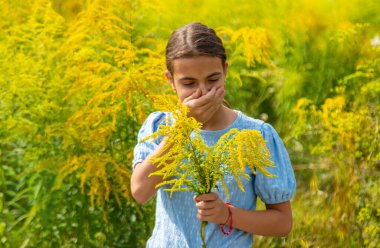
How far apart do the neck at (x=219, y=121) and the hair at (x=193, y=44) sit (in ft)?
0.57

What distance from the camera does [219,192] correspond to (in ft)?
8.64

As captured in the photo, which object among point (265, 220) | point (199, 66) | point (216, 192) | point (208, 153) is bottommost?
point (265, 220)

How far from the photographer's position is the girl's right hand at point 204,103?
241 centimetres

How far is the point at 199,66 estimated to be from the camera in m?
2.51

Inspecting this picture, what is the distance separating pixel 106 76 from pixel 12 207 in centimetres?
141

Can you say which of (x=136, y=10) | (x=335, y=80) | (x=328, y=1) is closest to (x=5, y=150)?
(x=136, y=10)

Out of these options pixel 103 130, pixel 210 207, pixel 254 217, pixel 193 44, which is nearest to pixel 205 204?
pixel 210 207

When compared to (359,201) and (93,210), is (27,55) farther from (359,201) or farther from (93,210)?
(359,201)

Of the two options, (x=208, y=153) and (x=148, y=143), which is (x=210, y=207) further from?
(x=148, y=143)

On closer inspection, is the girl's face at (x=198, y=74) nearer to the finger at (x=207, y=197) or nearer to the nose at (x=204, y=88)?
the nose at (x=204, y=88)

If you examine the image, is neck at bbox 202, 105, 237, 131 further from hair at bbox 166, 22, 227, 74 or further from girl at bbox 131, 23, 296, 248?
hair at bbox 166, 22, 227, 74

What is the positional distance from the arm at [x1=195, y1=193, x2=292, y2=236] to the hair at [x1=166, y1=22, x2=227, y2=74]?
1.64ft

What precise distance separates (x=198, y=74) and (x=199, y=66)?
0.09ft

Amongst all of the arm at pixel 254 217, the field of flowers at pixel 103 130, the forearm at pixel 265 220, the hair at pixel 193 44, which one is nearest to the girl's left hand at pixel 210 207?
the arm at pixel 254 217
